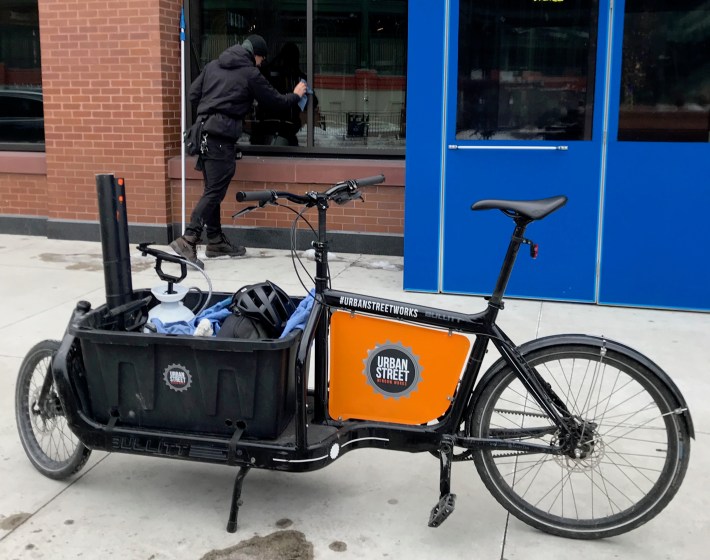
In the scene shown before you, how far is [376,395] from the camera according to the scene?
3.34 meters

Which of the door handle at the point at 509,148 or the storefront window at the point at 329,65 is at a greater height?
the storefront window at the point at 329,65

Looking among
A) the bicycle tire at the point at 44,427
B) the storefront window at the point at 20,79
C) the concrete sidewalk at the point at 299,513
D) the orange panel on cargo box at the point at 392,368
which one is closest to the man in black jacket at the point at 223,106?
the storefront window at the point at 20,79

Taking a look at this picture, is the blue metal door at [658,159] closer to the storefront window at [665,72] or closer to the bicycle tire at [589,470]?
the storefront window at [665,72]

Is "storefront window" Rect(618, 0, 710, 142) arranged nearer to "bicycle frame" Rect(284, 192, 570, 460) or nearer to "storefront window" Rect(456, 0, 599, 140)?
"storefront window" Rect(456, 0, 599, 140)

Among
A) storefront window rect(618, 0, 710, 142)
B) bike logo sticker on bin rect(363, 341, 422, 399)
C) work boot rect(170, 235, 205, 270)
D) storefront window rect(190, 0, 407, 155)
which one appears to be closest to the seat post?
bike logo sticker on bin rect(363, 341, 422, 399)

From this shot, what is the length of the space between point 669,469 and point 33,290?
5312 mm

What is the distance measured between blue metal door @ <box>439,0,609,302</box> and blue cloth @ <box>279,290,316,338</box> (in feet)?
10.7

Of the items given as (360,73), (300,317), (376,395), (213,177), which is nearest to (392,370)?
(376,395)

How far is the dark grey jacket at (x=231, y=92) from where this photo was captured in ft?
25.3

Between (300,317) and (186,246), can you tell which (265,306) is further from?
(186,246)

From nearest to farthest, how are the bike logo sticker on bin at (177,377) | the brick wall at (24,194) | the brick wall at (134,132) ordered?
1. the bike logo sticker on bin at (177,377)
2. the brick wall at (134,132)
3. the brick wall at (24,194)

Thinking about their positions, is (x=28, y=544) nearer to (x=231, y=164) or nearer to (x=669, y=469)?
(x=669, y=469)

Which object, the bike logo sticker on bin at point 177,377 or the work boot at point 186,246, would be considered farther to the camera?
the work boot at point 186,246

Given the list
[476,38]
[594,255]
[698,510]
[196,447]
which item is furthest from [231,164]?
[698,510]
